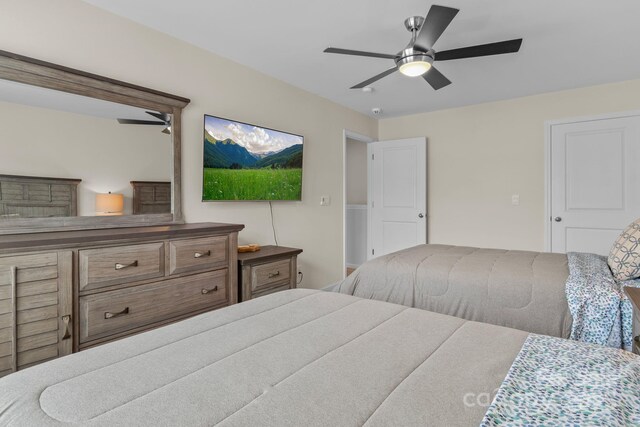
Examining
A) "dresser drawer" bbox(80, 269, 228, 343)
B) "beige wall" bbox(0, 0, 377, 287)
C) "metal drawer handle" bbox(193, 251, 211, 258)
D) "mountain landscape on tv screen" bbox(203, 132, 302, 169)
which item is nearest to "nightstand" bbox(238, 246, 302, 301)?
"dresser drawer" bbox(80, 269, 228, 343)

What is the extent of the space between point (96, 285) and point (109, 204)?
70 centimetres

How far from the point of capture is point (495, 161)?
4.36 meters

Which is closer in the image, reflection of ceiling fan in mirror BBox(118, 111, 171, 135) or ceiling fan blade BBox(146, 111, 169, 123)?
reflection of ceiling fan in mirror BBox(118, 111, 171, 135)

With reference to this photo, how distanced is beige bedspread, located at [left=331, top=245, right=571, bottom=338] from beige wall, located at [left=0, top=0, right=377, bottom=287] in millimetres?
1416

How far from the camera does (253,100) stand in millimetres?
3312

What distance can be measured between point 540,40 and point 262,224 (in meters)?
2.83

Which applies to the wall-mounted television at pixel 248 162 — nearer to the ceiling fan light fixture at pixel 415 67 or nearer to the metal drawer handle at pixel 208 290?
the metal drawer handle at pixel 208 290

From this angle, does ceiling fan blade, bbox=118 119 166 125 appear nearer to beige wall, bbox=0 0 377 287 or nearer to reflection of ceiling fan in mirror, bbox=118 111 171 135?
reflection of ceiling fan in mirror, bbox=118 111 171 135

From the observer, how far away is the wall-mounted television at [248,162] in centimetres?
290

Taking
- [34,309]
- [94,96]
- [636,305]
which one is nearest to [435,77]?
[636,305]

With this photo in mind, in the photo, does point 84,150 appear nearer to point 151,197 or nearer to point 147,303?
point 151,197

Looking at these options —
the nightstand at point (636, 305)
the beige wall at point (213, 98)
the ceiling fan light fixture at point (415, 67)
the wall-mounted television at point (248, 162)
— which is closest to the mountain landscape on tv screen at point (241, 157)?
the wall-mounted television at point (248, 162)

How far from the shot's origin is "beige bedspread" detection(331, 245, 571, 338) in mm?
1879

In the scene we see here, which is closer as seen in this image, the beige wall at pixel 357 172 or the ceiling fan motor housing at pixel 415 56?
the ceiling fan motor housing at pixel 415 56
